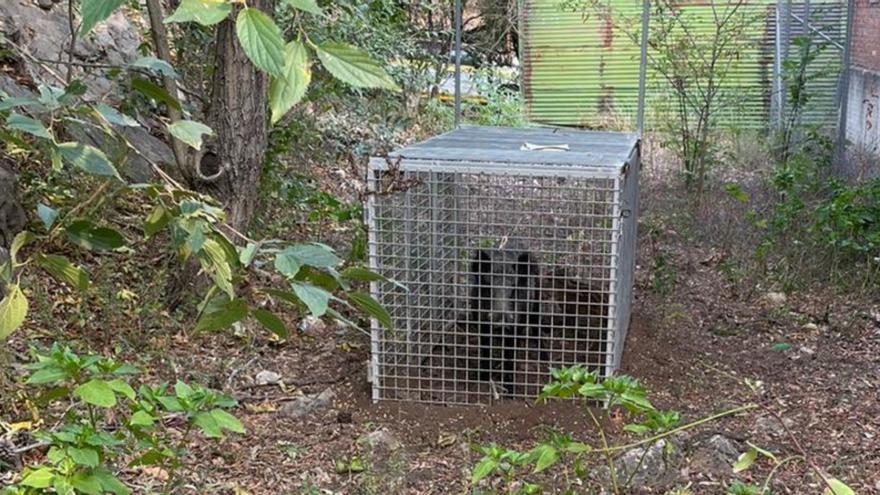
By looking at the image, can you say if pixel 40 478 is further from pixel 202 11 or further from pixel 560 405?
pixel 560 405

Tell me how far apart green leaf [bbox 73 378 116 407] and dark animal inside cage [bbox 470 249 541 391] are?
189 cm

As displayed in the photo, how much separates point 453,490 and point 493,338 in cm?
80

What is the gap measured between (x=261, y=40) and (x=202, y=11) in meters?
0.06

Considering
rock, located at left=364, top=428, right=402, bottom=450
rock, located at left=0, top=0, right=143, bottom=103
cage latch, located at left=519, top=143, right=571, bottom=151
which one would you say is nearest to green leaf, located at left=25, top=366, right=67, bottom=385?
rock, located at left=364, top=428, right=402, bottom=450

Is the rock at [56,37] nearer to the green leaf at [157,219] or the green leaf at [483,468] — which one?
the green leaf at [483,468]

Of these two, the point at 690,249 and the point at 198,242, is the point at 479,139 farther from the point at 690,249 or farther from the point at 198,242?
the point at 198,242

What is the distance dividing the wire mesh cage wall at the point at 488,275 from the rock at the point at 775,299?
1.47 m

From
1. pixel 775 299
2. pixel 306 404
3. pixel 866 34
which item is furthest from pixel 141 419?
pixel 866 34

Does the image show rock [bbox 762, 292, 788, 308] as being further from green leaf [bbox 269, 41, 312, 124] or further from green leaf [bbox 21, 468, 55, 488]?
green leaf [bbox 269, 41, 312, 124]

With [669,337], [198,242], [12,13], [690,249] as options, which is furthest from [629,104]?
[198,242]

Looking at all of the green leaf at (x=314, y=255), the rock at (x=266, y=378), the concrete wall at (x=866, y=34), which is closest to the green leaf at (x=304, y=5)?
the green leaf at (x=314, y=255)

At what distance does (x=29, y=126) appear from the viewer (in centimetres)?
107

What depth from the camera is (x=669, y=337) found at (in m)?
4.28

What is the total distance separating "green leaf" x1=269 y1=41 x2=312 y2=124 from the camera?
81 centimetres
